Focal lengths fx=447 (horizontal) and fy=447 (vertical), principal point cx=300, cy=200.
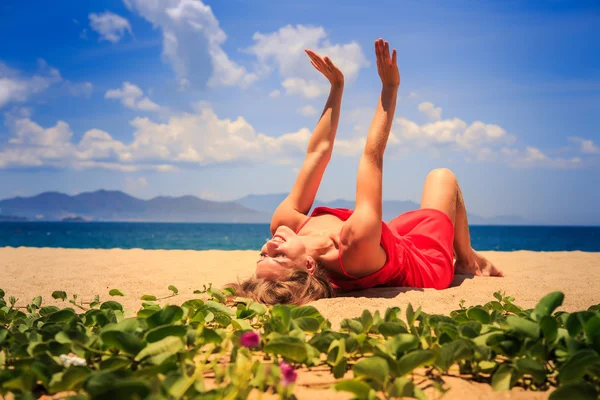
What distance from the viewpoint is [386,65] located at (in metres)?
3.76

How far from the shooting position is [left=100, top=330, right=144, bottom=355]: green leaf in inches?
67.3

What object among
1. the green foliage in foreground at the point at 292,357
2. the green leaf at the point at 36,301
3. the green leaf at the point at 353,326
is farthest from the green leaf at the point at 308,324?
the green leaf at the point at 36,301

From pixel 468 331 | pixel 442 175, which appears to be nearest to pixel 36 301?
pixel 468 331

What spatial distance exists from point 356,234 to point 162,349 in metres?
1.91

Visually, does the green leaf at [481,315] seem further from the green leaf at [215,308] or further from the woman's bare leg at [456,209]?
the woman's bare leg at [456,209]

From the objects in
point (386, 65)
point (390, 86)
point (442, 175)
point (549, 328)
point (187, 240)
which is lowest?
point (187, 240)

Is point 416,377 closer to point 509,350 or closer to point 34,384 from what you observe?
point 509,350

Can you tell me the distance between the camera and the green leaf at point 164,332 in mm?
1812

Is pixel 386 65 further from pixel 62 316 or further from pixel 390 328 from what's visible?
pixel 62 316

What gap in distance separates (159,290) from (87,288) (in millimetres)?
739

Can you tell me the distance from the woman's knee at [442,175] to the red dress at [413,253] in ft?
1.28

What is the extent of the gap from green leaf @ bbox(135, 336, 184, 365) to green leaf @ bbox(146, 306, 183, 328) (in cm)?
28

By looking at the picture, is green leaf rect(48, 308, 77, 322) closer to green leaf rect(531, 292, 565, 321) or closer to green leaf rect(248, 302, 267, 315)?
green leaf rect(248, 302, 267, 315)

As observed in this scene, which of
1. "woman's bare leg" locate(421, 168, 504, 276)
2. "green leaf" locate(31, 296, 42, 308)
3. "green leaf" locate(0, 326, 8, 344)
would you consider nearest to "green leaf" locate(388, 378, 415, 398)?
"green leaf" locate(0, 326, 8, 344)
